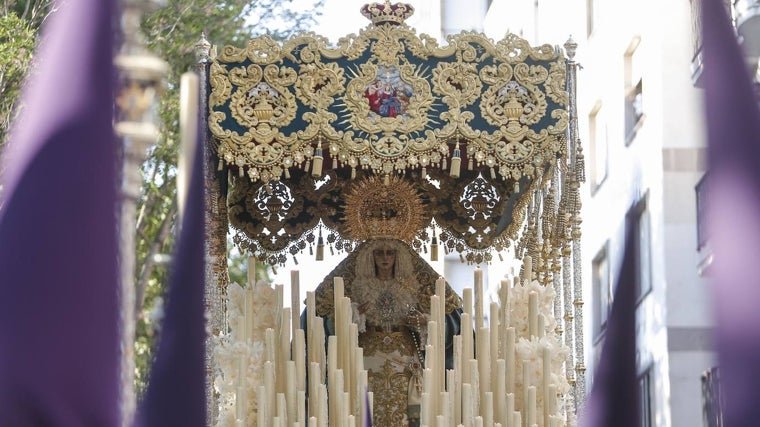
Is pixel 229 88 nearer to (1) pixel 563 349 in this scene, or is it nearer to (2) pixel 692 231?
(1) pixel 563 349

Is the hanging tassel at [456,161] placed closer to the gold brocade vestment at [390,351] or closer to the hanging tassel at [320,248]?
the gold brocade vestment at [390,351]

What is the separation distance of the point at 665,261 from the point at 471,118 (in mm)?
10387

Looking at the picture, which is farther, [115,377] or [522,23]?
[522,23]

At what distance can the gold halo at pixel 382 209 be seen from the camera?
1005 cm

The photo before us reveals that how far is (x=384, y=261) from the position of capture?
1001cm

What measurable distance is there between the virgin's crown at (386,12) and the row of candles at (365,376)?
1553 mm

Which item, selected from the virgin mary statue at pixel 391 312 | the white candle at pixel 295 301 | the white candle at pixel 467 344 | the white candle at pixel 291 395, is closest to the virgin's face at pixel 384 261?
the virgin mary statue at pixel 391 312

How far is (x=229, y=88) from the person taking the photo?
915cm

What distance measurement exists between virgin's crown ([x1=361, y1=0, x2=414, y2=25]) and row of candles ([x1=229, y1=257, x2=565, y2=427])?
1553mm

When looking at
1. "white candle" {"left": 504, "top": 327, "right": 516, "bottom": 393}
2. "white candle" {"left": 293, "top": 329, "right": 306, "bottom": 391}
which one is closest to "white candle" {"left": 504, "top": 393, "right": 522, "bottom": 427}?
"white candle" {"left": 504, "top": 327, "right": 516, "bottom": 393}

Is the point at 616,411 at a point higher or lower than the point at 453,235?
lower

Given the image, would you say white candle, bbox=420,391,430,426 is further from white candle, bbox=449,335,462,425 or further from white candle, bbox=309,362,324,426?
white candle, bbox=309,362,324,426

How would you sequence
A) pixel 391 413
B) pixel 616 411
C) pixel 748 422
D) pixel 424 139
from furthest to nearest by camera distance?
1. pixel 391 413
2. pixel 424 139
3. pixel 616 411
4. pixel 748 422

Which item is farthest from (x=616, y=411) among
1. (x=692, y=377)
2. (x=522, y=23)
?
(x=522, y=23)
